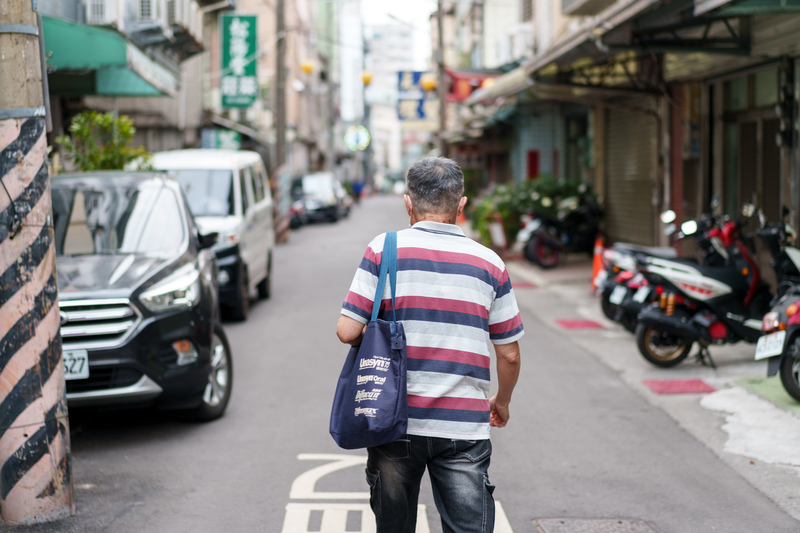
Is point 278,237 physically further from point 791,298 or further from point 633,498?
point 633,498

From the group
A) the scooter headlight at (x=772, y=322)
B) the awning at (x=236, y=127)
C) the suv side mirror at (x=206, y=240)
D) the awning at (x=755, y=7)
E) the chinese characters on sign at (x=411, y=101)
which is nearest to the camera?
the scooter headlight at (x=772, y=322)

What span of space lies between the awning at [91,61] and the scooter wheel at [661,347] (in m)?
7.28

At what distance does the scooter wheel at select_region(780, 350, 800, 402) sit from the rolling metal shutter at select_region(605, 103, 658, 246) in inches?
353

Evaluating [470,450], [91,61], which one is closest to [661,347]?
[470,450]

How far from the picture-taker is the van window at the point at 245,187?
1170cm

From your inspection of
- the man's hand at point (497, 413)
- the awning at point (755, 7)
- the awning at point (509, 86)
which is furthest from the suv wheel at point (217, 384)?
the awning at point (509, 86)

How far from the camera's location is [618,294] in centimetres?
943

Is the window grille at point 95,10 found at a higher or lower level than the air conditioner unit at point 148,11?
lower

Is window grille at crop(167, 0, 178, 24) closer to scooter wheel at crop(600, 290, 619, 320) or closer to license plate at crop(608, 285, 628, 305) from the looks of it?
scooter wheel at crop(600, 290, 619, 320)

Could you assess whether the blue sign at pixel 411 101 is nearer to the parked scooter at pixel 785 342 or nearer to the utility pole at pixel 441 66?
the utility pole at pixel 441 66

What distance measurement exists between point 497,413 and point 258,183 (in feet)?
34.0

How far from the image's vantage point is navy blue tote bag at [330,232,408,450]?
2924 millimetres

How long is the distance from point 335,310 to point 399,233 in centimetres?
908

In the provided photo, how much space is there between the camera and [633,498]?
4.98m
